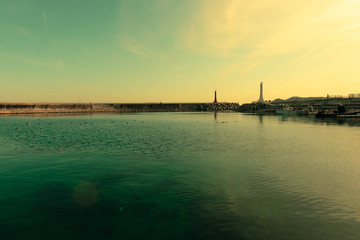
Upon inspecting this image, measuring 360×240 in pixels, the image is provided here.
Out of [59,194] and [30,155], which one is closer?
[59,194]

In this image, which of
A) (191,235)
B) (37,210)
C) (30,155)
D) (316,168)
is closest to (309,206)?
(191,235)

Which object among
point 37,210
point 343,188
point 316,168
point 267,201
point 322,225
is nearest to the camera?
point 322,225

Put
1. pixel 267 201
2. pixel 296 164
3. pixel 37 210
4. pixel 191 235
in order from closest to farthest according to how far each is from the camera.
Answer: pixel 191 235 → pixel 37 210 → pixel 267 201 → pixel 296 164

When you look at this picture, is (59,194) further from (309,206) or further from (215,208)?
(309,206)

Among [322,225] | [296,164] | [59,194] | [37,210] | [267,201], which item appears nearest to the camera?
[322,225]

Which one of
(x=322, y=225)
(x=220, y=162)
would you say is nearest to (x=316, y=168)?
(x=220, y=162)

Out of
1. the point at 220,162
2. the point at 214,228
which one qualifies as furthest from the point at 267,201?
the point at 220,162

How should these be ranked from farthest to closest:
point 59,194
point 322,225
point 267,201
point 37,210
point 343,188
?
point 343,188
point 59,194
point 267,201
point 37,210
point 322,225

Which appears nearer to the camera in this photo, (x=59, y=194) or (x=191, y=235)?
(x=191, y=235)

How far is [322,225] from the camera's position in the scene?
454 inches

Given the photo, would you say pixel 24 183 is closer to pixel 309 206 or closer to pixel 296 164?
pixel 309 206

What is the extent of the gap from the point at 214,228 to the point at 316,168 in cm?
1635

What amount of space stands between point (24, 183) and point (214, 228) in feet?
47.7

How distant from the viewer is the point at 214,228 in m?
11.2
